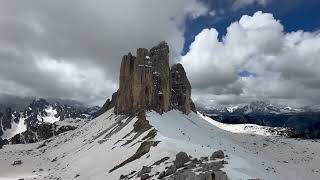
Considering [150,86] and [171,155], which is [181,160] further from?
[150,86]

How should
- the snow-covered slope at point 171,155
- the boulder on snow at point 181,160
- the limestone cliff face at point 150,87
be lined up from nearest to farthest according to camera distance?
1. the boulder on snow at point 181,160
2. the snow-covered slope at point 171,155
3. the limestone cliff face at point 150,87

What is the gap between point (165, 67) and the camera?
461 feet

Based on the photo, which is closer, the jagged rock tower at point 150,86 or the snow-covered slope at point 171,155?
the snow-covered slope at point 171,155

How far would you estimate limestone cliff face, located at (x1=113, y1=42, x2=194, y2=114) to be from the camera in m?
128

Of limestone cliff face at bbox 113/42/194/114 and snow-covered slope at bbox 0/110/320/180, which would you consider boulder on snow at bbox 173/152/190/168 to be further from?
limestone cliff face at bbox 113/42/194/114

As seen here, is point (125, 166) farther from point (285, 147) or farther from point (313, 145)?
point (313, 145)

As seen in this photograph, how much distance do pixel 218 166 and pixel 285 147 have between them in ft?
296

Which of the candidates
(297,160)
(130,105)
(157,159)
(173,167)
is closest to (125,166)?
(157,159)

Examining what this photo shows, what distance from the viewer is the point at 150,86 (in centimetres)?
12850

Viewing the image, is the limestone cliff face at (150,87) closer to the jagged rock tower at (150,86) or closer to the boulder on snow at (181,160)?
the jagged rock tower at (150,86)

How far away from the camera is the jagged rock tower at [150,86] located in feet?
419

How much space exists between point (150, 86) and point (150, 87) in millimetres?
369

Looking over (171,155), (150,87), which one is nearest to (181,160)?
(171,155)

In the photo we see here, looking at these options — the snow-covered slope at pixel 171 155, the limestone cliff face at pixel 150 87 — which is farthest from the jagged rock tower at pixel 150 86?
the snow-covered slope at pixel 171 155
